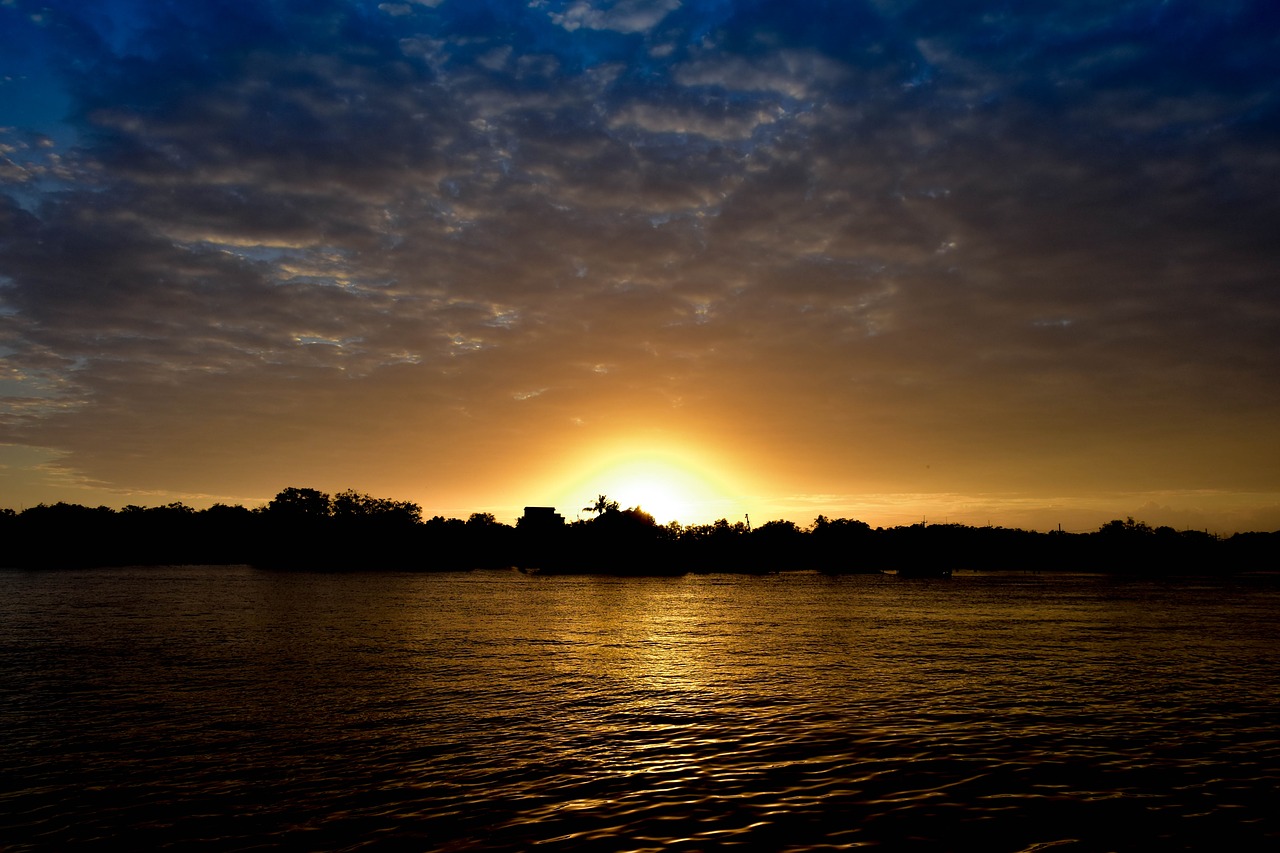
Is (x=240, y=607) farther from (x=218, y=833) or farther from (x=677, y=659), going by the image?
(x=218, y=833)

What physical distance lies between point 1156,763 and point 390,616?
64.4m

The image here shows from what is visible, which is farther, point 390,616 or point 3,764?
point 390,616

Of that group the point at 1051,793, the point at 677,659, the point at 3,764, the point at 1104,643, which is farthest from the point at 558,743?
the point at 1104,643

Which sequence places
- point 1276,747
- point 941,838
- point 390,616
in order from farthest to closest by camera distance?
point 390,616 < point 1276,747 < point 941,838

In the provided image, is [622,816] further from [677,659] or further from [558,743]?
[677,659]

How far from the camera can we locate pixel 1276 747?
2359cm

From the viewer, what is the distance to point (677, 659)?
4488 cm

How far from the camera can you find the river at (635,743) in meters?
16.7

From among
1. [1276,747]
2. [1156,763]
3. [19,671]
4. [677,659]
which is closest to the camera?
[1156,763]

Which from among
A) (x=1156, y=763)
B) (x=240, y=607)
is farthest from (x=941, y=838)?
(x=240, y=607)

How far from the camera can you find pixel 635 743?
24.2 m

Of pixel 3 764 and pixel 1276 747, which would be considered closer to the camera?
pixel 3 764

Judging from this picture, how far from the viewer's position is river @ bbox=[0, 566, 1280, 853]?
1669 centimetres

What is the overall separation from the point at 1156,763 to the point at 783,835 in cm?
1301
